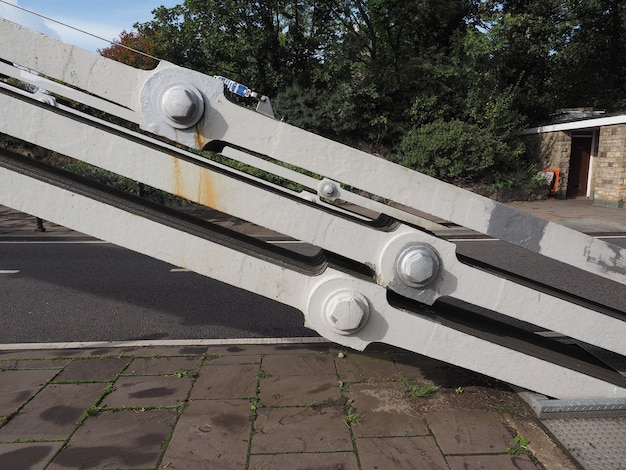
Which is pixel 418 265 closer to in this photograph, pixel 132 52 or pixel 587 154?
pixel 587 154

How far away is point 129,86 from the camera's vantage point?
2.17 m

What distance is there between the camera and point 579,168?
19.8 metres

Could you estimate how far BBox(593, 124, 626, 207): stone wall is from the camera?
15.4 m

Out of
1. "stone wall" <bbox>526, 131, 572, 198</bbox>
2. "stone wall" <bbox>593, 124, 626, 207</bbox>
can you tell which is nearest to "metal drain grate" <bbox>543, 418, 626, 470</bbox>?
"stone wall" <bbox>593, 124, 626, 207</bbox>

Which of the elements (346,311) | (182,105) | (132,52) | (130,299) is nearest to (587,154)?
(130,299)

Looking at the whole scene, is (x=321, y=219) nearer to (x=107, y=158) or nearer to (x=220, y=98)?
(x=220, y=98)

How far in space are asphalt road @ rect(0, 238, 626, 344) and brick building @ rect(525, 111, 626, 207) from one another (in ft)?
32.1

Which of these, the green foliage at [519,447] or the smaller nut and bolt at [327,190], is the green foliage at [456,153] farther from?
the green foliage at [519,447]

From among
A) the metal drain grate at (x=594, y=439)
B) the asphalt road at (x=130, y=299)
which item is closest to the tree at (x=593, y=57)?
the asphalt road at (x=130, y=299)

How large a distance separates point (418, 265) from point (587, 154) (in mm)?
20898

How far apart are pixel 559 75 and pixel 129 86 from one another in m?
27.6

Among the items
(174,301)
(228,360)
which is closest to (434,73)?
(174,301)

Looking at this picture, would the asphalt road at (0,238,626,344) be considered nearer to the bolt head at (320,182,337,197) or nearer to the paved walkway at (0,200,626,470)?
the paved walkway at (0,200,626,470)

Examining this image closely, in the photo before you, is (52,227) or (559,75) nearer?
(52,227)
